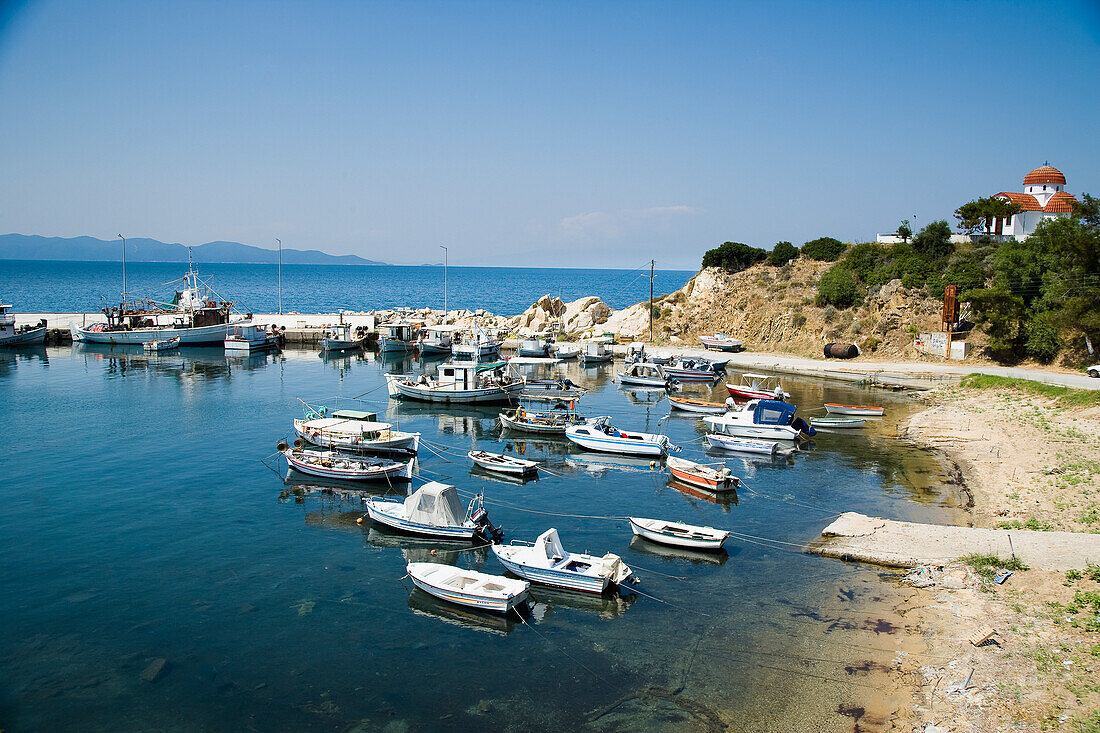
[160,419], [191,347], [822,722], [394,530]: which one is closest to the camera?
[822,722]

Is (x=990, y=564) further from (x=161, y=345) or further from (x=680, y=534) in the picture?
(x=161, y=345)

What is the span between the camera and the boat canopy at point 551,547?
2577 centimetres

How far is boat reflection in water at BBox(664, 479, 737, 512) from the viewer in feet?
116

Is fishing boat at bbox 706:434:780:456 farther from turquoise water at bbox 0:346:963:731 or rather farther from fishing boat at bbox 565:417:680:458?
fishing boat at bbox 565:417:680:458

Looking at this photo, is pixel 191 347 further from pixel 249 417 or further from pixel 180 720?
pixel 180 720

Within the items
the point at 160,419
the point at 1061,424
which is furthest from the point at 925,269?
the point at 160,419

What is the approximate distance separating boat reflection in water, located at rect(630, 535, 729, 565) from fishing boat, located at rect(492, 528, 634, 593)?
267 cm

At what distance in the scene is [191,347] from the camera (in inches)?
3844

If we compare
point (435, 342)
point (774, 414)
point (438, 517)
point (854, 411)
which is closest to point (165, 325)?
point (435, 342)

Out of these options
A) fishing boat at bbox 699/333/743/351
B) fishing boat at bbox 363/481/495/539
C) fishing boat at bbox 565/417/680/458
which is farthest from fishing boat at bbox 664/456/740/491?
fishing boat at bbox 699/333/743/351

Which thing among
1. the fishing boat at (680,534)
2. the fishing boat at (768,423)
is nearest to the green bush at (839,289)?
the fishing boat at (768,423)

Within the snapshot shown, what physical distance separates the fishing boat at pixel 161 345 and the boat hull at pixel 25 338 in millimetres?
12170

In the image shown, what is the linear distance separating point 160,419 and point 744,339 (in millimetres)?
67561

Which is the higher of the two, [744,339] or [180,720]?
[744,339]
